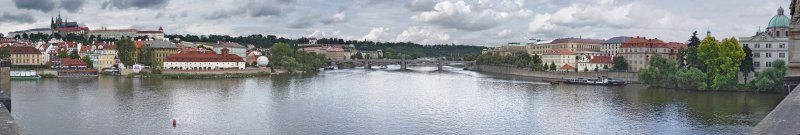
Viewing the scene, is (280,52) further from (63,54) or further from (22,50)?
(22,50)

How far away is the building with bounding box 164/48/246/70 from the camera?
187 feet

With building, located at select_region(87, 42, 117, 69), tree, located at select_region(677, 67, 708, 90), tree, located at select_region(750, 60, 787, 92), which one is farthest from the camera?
building, located at select_region(87, 42, 117, 69)

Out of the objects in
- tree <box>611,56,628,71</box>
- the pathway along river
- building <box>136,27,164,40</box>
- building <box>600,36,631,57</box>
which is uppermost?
building <box>136,27,164,40</box>

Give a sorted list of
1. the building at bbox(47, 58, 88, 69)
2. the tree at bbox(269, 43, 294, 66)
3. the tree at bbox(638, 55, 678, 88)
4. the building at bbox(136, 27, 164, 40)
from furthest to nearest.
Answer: the building at bbox(136, 27, 164, 40)
the tree at bbox(269, 43, 294, 66)
the building at bbox(47, 58, 88, 69)
the tree at bbox(638, 55, 678, 88)

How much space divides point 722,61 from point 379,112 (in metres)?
20.4

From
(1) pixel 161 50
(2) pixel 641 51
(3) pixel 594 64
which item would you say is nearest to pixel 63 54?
(1) pixel 161 50

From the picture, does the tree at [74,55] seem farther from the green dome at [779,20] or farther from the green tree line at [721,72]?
the green dome at [779,20]

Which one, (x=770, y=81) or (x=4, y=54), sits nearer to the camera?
(x=770, y=81)

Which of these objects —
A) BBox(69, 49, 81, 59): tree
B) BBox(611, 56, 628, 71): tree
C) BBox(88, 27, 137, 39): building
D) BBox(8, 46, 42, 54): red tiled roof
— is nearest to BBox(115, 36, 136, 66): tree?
BBox(69, 49, 81, 59): tree

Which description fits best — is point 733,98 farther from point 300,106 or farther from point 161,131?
point 161,131

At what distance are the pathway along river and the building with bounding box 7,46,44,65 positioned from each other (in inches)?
966

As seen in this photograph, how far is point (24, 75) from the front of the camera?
155ft

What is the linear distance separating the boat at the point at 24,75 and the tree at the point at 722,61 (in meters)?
40.3

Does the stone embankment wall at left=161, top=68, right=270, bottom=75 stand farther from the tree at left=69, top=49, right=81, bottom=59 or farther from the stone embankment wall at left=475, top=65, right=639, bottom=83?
the stone embankment wall at left=475, top=65, right=639, bottom=83
